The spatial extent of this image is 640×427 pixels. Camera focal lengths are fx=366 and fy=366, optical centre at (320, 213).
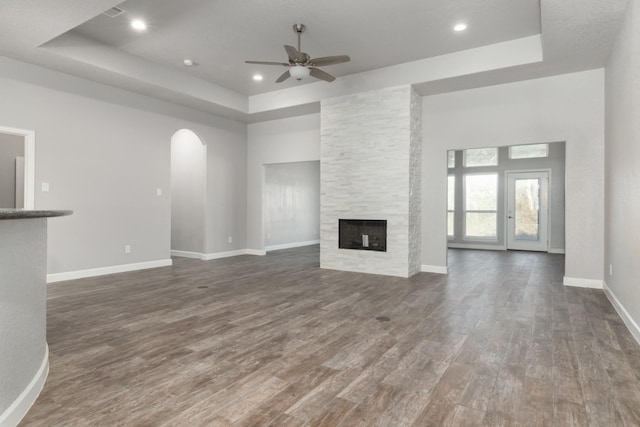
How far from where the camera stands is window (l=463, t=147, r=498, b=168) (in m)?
9.58

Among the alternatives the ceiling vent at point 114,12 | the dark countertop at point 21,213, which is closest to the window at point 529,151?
the ceiling vent at point 114,12

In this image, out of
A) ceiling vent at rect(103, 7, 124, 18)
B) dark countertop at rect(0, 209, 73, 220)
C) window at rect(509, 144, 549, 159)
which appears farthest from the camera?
window at rect(509, 144, 549, 159)

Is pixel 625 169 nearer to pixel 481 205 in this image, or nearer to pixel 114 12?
pixel 114 12

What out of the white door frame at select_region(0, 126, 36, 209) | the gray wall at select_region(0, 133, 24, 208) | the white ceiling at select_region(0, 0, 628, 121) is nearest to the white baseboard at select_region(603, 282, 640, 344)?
the white ceiling at select_region(0, 0, 628, 121)

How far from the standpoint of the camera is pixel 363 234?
20.2 ft

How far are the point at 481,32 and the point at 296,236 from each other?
274 inches

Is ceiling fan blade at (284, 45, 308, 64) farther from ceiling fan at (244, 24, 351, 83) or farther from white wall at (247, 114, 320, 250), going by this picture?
white wall at (247, 114, 320, 250)

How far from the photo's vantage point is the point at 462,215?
10031mm

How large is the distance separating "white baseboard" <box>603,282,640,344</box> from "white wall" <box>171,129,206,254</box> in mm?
6694

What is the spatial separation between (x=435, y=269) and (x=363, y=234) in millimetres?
1321

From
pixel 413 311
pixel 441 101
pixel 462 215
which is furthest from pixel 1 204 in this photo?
pixel 462 215

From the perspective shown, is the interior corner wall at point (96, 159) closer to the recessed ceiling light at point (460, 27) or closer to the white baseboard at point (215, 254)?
the white baseboard at point (215, 254)

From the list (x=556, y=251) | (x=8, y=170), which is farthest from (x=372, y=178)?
(x=8, y=170)

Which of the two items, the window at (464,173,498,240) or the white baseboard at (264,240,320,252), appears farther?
the window at (464,173,498,240)
